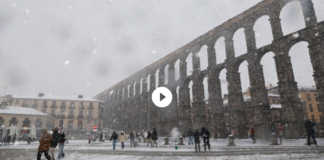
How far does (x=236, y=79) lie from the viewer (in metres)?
25.8

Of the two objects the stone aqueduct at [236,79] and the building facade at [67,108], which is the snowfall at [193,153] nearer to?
the stone aqueduct at [236,79]

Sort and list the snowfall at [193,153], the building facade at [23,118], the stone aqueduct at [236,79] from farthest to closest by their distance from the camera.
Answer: the building facade at [23,118], the stone aqueduct at [236,79], the snowfall at [193,153]

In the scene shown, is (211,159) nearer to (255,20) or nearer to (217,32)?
(255,20)

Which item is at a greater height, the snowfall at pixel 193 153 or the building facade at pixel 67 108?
the building facade at pixel 67 108

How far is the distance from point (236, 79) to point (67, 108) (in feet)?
144

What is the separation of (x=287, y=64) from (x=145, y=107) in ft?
93.8

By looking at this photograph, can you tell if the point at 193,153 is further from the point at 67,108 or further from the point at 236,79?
the point at 67,108

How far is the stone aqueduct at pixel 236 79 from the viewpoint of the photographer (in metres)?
19.9
